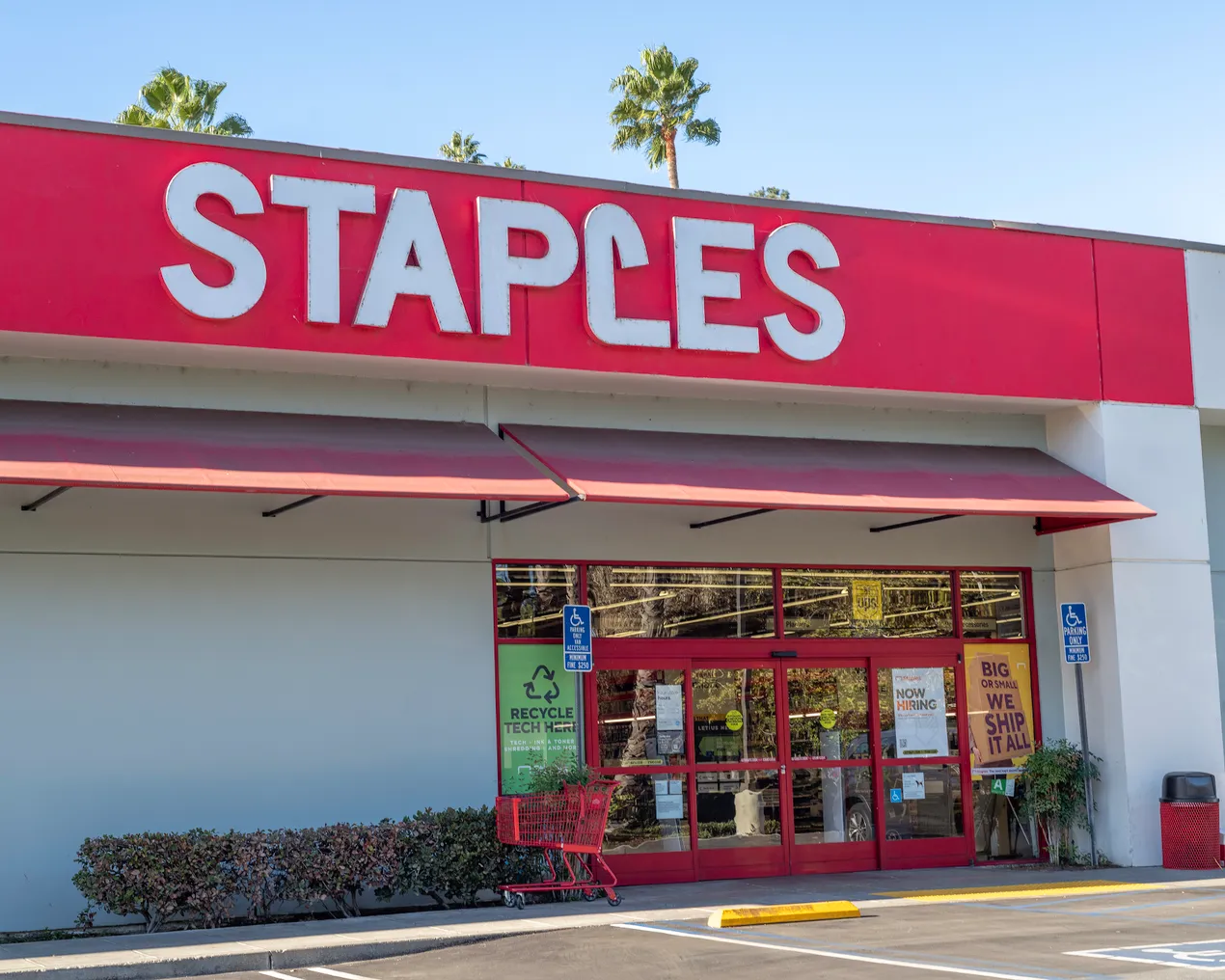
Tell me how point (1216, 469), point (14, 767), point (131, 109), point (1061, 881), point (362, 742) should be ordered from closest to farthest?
1. point (14, 767)
2. point (362, 742)
3. point (1061, 881)
4. point (1216, 469)
5. point (131, 109)

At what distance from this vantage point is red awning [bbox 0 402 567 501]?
11.9 m

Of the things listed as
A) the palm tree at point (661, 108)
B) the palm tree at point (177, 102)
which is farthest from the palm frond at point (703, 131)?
the palm tree at point (177, 102)

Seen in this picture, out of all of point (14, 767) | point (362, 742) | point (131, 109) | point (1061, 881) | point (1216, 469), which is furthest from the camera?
point (131, 109)

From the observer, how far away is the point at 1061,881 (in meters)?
15.2

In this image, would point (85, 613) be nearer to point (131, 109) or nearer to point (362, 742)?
point (362, 742)

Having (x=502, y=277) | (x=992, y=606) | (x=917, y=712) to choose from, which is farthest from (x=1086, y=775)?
(x=502, y=277)

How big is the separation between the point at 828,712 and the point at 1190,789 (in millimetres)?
3913

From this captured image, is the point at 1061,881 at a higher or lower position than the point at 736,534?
lower

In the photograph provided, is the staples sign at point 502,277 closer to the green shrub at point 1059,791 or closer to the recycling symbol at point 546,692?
the recycling symbol at point 546,692

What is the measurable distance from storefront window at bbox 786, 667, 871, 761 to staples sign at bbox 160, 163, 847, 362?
3.51 metres

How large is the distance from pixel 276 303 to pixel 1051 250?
349 inches

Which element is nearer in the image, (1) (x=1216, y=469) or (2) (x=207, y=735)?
(2) (x=207, y=735)

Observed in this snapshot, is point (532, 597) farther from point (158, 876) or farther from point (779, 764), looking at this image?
point (158, 876)

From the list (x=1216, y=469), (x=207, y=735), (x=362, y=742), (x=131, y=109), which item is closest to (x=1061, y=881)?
(x=1216, y=469)
